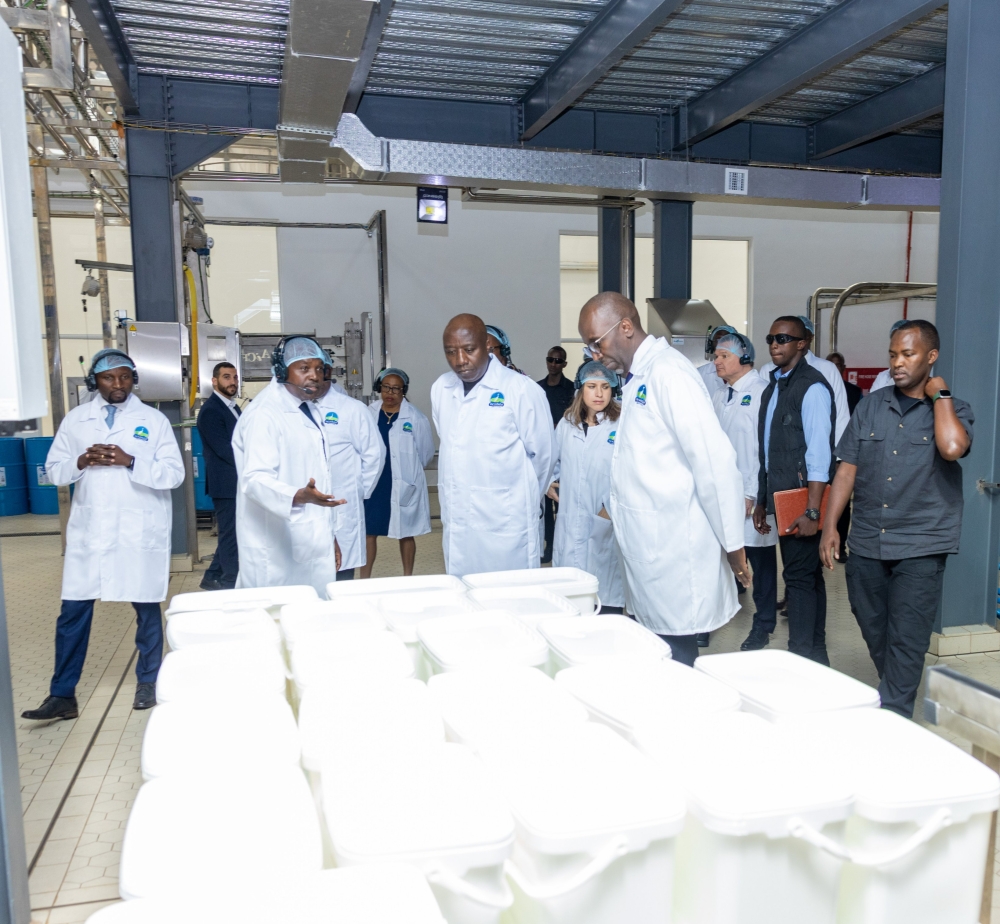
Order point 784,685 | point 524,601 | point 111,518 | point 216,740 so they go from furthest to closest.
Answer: point 111,518
point 524,601
point 784,685
point 216,740

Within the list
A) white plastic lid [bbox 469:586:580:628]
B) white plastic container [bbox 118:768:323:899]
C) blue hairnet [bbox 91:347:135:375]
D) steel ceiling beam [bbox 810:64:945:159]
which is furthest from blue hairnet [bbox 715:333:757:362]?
white plastic container [bbox 118:768:323:899]

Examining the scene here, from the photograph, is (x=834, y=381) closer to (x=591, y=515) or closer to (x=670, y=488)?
(x=591, y=515)

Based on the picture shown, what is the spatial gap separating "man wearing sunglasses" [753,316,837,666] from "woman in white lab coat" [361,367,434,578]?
7.76 ft

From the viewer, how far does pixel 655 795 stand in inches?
47.5

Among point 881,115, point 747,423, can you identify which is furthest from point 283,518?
point 881,115

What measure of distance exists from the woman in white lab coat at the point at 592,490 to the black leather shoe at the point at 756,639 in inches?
31.1

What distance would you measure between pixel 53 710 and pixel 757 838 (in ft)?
10.1

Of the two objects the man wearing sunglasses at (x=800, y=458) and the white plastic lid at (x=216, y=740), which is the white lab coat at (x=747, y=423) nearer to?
the man wearing sunglasses at (x=800, y=458)

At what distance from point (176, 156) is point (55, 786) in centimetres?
443

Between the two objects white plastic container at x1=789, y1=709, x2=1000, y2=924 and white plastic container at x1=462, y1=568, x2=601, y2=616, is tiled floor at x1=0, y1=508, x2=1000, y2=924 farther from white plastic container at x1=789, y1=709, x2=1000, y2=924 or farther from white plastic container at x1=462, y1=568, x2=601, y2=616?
white plastic container at x1=462, y1=568, x2=601, y2=616

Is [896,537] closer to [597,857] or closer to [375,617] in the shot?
[375,617]

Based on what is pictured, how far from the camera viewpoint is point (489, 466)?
135 inches

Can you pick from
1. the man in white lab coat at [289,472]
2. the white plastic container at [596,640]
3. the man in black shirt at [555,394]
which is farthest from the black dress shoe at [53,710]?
the man in black shirt at [555,394]

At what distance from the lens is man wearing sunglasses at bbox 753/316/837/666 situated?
138 inches
